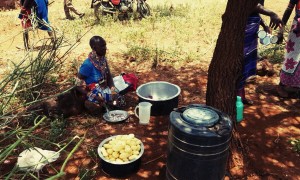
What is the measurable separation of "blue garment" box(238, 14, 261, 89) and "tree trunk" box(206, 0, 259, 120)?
3.77 feet

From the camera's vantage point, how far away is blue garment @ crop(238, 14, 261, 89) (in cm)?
381

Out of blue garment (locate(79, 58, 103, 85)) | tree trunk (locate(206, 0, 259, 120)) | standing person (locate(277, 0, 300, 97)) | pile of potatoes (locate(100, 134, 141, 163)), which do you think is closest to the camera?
tree trunk (locate(206, 0, 259, 120))

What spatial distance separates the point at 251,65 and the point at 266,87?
2.38 feet

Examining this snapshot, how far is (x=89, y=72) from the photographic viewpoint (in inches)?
151

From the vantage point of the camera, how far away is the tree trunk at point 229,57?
2547 millimetres

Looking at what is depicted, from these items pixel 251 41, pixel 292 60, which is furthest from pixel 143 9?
pixel 292 60

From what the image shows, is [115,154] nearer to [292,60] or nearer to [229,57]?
[229,57]

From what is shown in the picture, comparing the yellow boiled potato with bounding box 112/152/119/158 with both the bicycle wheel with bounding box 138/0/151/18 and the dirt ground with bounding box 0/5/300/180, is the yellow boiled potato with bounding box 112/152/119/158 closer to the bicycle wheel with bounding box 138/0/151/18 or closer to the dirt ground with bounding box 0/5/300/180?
the dirt ground with bounding box 0/5/300/180

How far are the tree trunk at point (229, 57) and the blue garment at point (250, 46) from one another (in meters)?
1.15

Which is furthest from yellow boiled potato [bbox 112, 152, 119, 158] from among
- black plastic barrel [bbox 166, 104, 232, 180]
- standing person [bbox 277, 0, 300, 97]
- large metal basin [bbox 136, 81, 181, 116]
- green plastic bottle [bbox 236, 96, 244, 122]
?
standing person [bbox 277, 0, 300, 97]

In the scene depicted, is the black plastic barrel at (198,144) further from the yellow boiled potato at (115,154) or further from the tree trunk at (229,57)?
the yellow boiled potato at (115,154)

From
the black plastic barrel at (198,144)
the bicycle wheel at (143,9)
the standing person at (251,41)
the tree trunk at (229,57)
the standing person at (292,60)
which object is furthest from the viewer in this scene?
the bicycle wheel at (143,9)

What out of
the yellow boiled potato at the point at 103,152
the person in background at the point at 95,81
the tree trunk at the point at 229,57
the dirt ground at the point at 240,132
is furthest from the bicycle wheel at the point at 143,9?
the yellow boiled potato at the point at 103,152

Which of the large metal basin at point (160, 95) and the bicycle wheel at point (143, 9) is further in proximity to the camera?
the bicycle wheel at point (143, 9)
